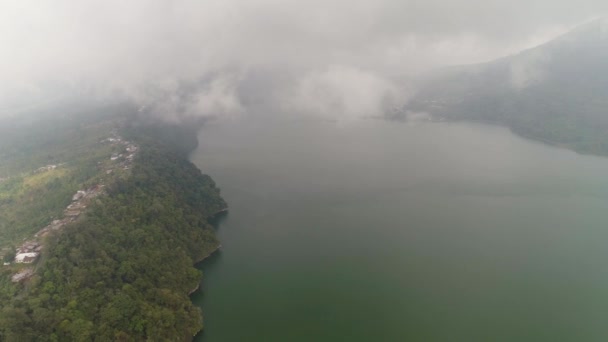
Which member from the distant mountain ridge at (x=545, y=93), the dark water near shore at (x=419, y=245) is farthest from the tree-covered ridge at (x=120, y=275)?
the distant mountain ridge at (x=545, y=93)

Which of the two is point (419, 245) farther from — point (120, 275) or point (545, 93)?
point (545, 93)

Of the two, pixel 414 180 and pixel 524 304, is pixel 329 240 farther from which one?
pixel 414 180

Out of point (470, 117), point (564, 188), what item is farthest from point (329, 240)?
point (470, 117)

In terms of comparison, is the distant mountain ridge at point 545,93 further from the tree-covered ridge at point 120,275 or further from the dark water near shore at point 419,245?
the tree-covered ridge at point 120,275

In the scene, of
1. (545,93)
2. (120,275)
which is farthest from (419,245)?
(545,93)

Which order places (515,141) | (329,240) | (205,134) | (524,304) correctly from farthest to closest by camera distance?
(205,134) < (515,141) < (329,240) < (524,304)

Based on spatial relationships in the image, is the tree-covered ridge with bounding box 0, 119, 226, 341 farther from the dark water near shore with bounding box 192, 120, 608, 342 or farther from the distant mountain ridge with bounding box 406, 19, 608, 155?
the distant mountain ridge with bounding box 406, 19, 608, 155
